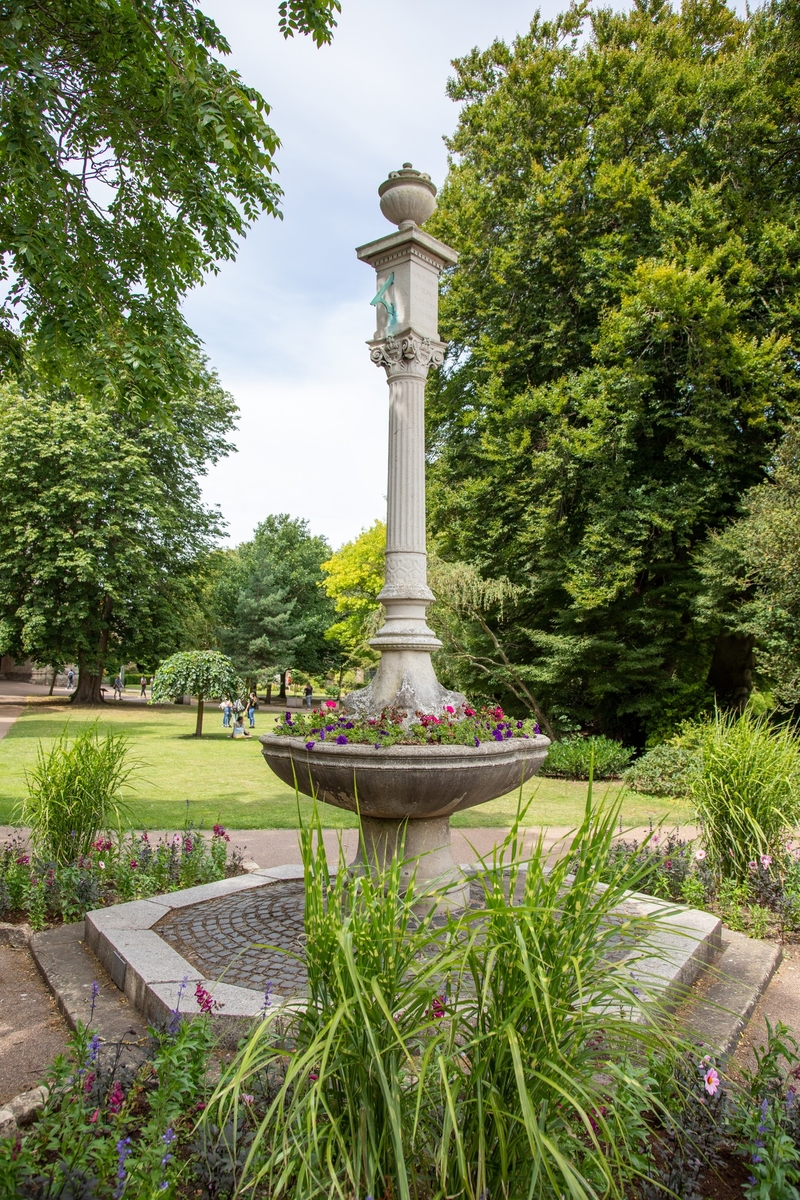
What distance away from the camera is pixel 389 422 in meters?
5.61

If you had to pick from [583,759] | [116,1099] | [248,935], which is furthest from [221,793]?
[116,1099]

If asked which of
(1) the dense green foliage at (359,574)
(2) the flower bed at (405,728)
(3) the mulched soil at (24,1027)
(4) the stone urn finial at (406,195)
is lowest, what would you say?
(3) the mulched soil at (24,1027)

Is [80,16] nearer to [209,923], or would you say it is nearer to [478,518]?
[209,923]

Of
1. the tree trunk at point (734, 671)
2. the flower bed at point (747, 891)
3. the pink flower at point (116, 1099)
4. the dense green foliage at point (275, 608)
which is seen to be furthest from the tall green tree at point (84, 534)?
the pink flower at point (116, 1099)

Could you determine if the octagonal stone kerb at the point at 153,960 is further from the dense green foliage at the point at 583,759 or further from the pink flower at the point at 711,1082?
the dense green foliage at the point at 583,759

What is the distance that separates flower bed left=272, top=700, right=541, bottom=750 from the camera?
4.37m

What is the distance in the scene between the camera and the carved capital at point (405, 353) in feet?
18.2

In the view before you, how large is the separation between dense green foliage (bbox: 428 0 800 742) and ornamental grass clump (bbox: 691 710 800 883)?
337 inches

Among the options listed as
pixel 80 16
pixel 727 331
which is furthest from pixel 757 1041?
pixel 727 331

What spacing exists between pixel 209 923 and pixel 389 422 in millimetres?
3651

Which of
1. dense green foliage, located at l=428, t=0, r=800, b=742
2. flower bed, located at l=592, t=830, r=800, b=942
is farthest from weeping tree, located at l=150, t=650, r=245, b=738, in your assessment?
flower bed, located at l=592, t=830, r=800, b=942

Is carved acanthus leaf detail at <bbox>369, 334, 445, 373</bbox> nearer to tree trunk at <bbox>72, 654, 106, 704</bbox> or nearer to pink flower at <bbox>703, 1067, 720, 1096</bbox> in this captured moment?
pink flower at <bbox>703, 1067, 720, 1096</bbox>

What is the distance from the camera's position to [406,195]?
18.5ft

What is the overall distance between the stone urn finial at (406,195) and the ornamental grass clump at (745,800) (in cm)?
462
